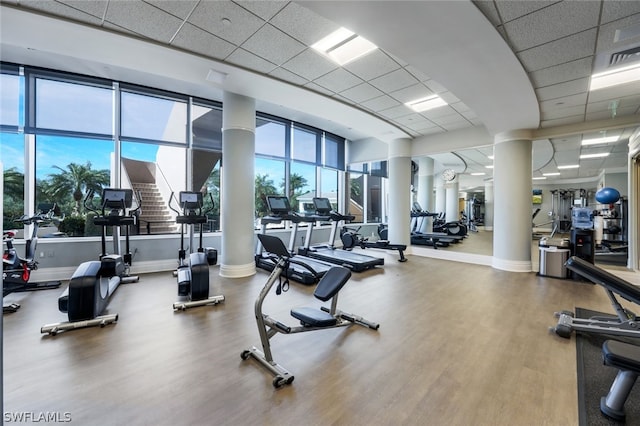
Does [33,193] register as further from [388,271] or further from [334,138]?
[334,138]

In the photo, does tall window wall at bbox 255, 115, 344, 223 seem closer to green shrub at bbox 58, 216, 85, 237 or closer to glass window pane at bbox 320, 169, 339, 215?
glass window pane at bbox 320, 169, 339, 215

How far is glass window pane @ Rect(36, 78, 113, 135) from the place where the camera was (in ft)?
15.4

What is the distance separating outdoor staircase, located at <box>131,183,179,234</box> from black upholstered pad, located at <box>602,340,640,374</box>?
6509 millimetres

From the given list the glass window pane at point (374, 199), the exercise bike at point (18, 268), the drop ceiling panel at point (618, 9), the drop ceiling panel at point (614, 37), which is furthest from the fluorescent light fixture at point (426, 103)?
the exercise bike at point (18, 268)

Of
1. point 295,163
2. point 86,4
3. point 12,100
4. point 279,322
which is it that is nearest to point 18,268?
point 12,100

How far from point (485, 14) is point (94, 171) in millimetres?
6451

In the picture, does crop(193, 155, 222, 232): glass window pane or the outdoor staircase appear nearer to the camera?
the outdoor staircase

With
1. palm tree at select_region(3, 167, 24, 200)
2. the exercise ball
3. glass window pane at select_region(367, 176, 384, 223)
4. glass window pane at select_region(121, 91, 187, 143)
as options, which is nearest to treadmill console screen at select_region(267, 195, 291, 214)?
glass window pane at select_region(121, 91, 187, 143)

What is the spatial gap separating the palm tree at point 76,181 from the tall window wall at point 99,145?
0.5 inches

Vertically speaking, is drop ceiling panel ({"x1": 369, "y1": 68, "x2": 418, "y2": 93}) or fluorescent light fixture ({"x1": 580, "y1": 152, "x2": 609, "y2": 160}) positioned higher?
drop ceiling panel ({"x1": 369, "y1": 68, "x2": 418, "y2": 93})

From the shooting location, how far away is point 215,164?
636 cm

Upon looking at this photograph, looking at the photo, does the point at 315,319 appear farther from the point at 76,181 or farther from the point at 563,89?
the point at 76,181

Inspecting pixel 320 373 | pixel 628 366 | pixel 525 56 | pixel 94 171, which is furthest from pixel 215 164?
pixel 628 366

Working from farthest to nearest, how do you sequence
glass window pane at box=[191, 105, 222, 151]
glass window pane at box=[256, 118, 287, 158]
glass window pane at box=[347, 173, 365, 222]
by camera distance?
glass window pane at box=[347, 173, 365, 222], glass window pane at box=[256, 118, 287, 158], glass window pane at box=[191, 105, 222, 151]
